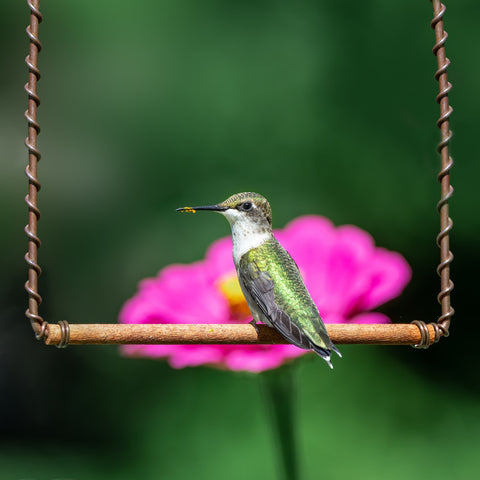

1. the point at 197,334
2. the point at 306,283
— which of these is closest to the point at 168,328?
the point at 197,334

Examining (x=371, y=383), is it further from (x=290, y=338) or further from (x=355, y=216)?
(x=290, y=338)

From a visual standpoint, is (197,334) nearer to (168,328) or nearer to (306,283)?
(168,328)

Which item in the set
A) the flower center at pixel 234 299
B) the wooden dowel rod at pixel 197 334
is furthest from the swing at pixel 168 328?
the flower center at pixel 234 299

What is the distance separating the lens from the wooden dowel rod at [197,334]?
0.35 metres

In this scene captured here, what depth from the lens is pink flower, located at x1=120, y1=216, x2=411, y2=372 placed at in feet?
1.33

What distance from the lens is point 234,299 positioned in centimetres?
50

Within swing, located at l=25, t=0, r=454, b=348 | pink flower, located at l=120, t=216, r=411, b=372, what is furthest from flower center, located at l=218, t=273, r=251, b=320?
swing, located at l=25, t=0, r=454, b=348

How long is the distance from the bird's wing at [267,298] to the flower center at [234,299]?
0.08m

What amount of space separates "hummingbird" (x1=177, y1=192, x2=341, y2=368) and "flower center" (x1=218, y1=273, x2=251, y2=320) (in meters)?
0.07

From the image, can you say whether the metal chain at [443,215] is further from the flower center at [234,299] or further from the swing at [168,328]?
the flower center at [234,299]

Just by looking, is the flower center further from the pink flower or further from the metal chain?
the metal chain

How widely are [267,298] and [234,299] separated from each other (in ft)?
0.33

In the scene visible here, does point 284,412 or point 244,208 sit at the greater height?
point 244,208
